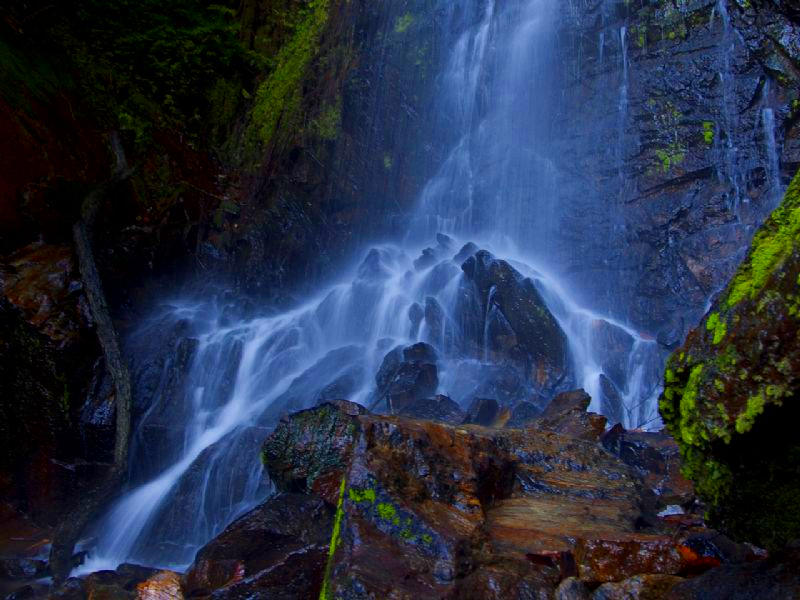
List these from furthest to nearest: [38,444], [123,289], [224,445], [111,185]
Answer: [123,289] → [111,185] → [224,445] → [38,444]

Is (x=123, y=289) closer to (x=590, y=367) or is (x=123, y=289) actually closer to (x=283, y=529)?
(x=283, y=529)

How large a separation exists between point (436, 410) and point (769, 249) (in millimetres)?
6191

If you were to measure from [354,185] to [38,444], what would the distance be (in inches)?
430

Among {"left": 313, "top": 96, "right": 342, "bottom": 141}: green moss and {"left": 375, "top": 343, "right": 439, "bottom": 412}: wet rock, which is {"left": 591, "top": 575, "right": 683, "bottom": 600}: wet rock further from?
{"left": 313, "top": 96, "right": 342, "bottom": 141}: green moss

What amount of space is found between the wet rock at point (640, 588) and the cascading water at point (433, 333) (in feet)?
18.5

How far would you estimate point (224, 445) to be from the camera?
8.20 metres

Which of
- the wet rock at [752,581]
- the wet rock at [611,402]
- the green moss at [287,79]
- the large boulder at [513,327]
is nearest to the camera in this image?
the wet rock at [752,581]

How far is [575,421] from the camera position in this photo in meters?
6.35

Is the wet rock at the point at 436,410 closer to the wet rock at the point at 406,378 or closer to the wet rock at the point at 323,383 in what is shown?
the wet rock at the point at 406,378

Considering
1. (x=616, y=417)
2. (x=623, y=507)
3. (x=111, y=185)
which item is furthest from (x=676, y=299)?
(x=111, y=185)

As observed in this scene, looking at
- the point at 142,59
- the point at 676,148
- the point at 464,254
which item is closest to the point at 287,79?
the point at 142,59

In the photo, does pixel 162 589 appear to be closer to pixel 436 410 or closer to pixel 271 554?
pixel 271 554

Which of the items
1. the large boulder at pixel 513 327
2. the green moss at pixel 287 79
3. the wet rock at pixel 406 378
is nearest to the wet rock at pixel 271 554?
the wet rock at pixel 406 378

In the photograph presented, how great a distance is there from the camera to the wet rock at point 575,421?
613 centimetres
